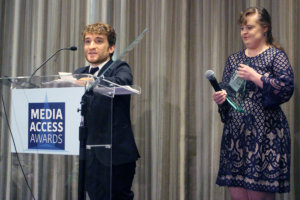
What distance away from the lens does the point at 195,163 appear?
3256 mm

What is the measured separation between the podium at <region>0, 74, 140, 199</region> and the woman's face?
2.78 ft

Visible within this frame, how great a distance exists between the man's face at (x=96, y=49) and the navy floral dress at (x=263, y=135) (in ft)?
2.86

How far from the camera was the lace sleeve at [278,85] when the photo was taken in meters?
2.30

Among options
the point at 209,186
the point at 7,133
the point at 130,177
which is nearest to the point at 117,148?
A: the point at 130,177

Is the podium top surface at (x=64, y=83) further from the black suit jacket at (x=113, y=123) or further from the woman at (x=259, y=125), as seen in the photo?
the woman at (x=259, y=125)

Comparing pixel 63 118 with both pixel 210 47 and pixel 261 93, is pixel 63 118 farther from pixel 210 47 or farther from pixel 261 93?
pixel 210 47

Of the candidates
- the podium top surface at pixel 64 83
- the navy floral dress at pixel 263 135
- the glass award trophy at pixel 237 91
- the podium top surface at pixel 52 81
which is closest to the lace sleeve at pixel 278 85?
the navy floral dress at pixel 263 135

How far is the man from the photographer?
2.01m

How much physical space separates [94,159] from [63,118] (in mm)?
242

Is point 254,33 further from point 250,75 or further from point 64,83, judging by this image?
point 64,83


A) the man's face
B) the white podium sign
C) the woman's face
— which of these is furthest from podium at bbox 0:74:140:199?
the woman's face

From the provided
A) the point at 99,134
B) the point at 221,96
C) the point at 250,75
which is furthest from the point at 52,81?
the point at 250,75

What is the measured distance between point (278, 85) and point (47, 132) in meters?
1.24

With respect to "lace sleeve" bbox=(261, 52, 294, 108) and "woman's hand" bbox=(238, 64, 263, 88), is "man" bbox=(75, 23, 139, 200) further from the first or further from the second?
"lace sleeve" bbox=(261, 52, 294, 108)
